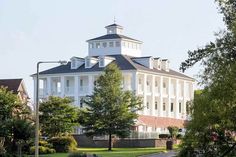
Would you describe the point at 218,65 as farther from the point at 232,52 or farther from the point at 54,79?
the point at 54,79

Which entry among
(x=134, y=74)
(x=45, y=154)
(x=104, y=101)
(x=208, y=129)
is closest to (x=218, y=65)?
(x=208, y=129)

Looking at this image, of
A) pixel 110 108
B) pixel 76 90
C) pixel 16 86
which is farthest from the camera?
pixel 76 90

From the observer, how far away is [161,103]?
105 metres

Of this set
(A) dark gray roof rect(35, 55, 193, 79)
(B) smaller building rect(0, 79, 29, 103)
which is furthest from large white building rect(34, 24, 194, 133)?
(B) smaller building rect(0, 79, 29, 103)

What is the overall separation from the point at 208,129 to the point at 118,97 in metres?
45.4

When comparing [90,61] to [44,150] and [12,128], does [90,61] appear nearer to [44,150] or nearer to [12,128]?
[44,150]

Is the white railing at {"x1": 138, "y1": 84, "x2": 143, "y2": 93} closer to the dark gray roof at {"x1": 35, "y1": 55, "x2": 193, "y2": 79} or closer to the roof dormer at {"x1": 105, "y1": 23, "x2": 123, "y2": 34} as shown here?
the dark gray roof at {"x1": 35, "y1": 55, "x2": 193, "y2": 79}

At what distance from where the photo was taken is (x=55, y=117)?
6575 centimetres

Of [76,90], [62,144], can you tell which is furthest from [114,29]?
[62,144]

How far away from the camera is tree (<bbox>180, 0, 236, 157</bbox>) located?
20203 mm

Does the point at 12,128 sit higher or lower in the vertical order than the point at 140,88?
lower

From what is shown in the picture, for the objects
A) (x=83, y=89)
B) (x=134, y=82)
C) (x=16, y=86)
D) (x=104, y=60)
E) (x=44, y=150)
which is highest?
(x=104, y=60)

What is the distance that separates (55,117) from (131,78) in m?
33.2

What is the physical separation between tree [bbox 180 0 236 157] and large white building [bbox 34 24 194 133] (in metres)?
72.7
